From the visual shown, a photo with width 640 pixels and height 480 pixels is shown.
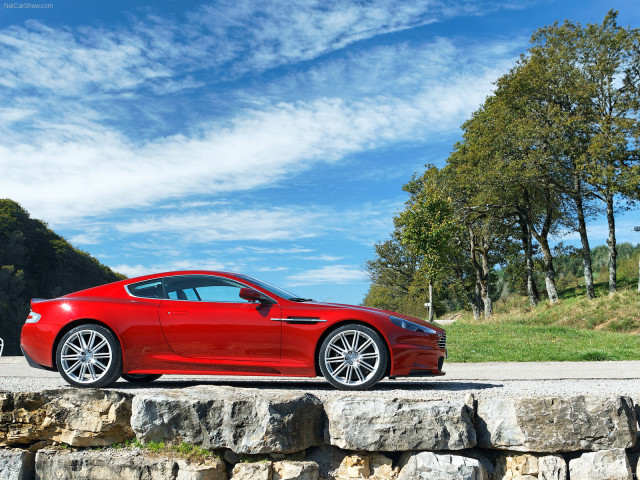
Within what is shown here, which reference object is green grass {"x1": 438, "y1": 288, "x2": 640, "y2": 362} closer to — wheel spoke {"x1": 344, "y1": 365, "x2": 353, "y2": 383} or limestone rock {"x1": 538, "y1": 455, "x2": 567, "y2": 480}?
wheel spoke {"x1": 344, "y1": 365, "x2": 353, "y2": 383}

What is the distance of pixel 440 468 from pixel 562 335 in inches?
596

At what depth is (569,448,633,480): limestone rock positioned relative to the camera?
4.87 m

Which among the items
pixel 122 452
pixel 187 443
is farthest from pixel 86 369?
pixel 187 443

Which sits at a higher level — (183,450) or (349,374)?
(349,374)

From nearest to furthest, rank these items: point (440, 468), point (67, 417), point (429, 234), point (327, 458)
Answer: point (440, 468) → point (327, 458) → point (67, 417) → point (429, 234)

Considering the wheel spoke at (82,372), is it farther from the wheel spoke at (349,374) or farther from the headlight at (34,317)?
the wheel spoke at (349,374)

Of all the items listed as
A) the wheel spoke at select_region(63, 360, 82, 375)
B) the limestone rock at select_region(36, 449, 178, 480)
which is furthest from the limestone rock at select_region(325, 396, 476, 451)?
the wheel spoke at select_region(63, 360, 82, 375)

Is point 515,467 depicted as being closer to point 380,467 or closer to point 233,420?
point 380,467

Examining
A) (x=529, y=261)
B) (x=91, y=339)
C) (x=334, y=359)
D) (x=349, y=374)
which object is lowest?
(x=349, y=374)

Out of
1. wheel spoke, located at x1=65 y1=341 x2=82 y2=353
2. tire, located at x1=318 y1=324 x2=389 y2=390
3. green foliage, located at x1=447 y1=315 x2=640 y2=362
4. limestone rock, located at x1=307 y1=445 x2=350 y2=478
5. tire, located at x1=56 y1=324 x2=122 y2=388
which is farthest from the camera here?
green foliage, located at x1=447 y1=315 x2=640 y2=362

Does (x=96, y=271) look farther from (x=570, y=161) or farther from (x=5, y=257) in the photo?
(x=570, y=161)

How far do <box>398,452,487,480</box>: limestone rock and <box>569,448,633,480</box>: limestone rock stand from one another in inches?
34.1

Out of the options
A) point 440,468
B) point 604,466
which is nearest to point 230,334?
point 440,468

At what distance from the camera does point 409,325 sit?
6090 millimetres
